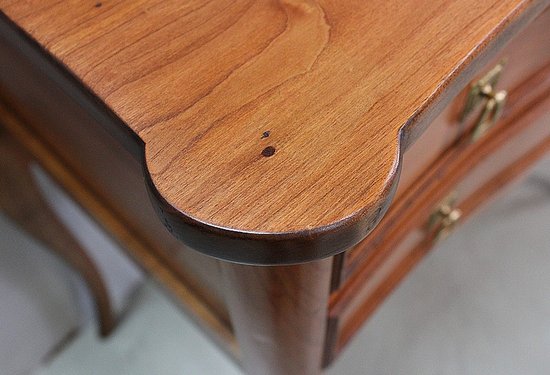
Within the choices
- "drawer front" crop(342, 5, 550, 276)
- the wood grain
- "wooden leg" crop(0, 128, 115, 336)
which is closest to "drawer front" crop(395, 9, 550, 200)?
"drawer front" crop(342, 5, 550, 276)

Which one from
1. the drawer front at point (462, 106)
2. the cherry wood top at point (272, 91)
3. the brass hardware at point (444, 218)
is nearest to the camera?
the cherry wood top at point (272, 91)

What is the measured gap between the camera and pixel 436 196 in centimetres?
48

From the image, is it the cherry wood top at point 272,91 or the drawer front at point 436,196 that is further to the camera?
the drawer front at point 436,196

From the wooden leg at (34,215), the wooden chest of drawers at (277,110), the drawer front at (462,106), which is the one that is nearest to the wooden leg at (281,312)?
the wooden chest of drawers at (277,110)

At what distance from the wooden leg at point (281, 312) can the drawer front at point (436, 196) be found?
4 cm

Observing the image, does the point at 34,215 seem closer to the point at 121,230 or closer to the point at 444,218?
the point at 121,230

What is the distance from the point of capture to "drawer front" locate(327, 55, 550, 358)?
44 cm

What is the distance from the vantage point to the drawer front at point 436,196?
0.44 metres

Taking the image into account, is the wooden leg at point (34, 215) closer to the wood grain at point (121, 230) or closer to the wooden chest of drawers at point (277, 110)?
the wood grain at point (121, 230)

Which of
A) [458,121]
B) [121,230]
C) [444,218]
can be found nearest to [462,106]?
[458,121]

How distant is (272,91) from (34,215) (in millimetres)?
462

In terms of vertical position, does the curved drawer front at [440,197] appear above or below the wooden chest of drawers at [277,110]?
below

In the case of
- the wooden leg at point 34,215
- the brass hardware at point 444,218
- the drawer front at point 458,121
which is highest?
the drawer front at point 458,121

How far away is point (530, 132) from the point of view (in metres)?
0.59
